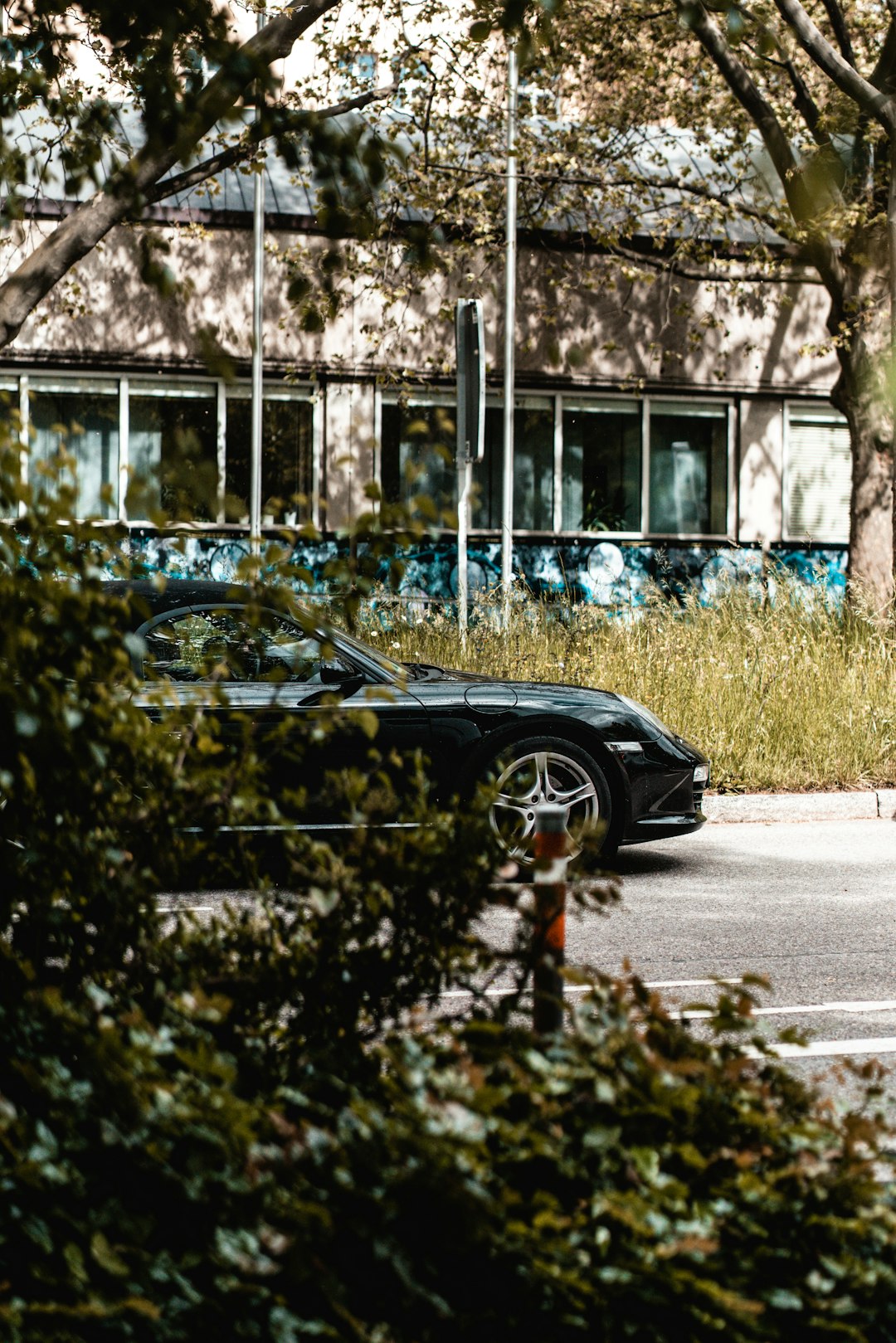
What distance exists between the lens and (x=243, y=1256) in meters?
2.14

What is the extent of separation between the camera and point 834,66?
514 inches

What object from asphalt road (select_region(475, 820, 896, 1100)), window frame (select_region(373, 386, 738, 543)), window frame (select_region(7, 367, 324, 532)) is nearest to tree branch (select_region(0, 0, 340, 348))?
asphalt road (select_region(475, 820, 896, 1100))

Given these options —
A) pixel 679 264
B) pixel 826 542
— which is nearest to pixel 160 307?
pixel 679 264

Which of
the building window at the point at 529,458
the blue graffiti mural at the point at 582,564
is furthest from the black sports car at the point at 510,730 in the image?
the building window at the point at 529,458

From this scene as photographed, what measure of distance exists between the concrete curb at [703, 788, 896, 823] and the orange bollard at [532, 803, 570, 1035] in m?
7.46

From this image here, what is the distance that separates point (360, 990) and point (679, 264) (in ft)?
61.9

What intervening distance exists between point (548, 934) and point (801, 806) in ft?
26.4

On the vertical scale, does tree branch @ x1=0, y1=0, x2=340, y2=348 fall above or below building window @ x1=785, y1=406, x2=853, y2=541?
above

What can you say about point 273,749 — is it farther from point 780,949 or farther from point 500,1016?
point 780,949

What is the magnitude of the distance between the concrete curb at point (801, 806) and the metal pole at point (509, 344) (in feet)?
22.0

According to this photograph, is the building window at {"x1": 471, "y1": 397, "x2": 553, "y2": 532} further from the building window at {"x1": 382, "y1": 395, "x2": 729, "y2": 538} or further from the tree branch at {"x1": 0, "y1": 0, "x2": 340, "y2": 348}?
the tree branch at {"x1": 0, "y1": 0, "x2": 340, "y2": 348}

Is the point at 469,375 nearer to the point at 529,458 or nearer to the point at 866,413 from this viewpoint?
the point at 866,413

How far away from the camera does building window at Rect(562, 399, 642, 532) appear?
68.4ft

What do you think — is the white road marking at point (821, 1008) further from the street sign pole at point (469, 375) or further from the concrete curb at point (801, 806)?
the street sign pole at point (469, 375)
